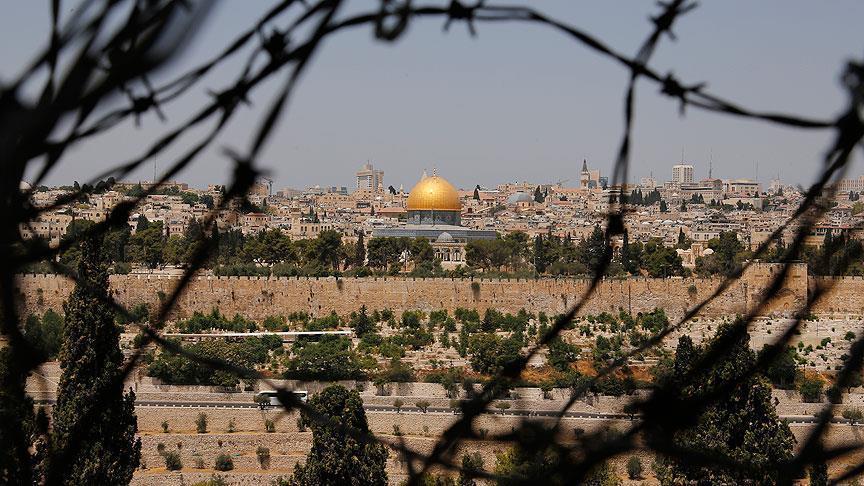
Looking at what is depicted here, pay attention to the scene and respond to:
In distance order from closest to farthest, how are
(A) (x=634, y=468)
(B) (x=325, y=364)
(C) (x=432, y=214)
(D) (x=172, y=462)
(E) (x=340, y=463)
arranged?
(E) (x=340, y=463)
(A) (x=634, y=468)
(D) (x=172, y=462)
(B) (x=325, y=364)
(C) (x=432, y=214)

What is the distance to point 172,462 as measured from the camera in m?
15.0

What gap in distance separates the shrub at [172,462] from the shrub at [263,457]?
89cm

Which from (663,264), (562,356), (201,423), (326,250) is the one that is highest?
(326,250)

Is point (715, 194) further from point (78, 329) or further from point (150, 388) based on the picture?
point (78, 329)

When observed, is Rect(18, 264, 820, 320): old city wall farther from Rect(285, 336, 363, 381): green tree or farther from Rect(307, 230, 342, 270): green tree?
Rect(307, 230, 342, 270): green tree

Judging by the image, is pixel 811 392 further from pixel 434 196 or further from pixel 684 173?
pixel 684 173

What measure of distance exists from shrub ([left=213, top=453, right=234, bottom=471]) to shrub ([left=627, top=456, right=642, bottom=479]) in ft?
14.8

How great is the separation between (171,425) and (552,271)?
2027 cm

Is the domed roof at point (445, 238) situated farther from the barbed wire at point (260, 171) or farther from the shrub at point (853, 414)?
the barbed wire at point (260, 171)

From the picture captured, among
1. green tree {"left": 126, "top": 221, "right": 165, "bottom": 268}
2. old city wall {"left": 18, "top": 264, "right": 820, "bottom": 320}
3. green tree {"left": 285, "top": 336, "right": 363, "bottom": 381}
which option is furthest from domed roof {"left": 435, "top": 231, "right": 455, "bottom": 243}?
green tree {"left": 285, "top": 336, "right": 363, "bottom": 381}

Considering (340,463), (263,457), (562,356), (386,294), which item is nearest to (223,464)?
(263,457)

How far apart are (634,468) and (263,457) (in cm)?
420

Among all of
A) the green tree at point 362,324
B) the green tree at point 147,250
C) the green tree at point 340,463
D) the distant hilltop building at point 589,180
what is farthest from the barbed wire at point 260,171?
the distant hilltop building at point 589,180

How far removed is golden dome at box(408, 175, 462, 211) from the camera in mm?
45906
